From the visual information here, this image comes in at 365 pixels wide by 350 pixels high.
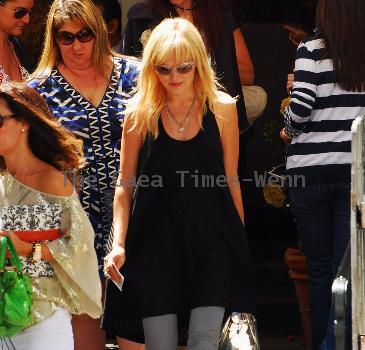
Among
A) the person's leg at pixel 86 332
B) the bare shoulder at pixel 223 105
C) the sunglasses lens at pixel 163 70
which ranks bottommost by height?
the person's leg at pixel 86 332

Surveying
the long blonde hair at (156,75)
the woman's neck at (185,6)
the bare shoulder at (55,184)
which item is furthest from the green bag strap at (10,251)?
the woman's neck at (185,6)

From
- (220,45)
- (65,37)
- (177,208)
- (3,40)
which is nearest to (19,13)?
(3,40)

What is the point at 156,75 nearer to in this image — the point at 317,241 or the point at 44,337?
the point at 317,241

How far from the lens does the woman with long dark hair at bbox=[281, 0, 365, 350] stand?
6441 mm

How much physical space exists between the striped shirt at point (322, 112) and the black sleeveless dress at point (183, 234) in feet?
2.27

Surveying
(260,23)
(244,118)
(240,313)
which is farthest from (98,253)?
(260,23)

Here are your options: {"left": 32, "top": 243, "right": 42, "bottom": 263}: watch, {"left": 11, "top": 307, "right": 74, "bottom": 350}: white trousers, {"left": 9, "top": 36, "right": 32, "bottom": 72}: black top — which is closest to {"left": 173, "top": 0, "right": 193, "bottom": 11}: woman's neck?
{"left": 9, "top": 36, "right": 32, "bottom": 72}: black top

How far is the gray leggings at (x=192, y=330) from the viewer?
18.8 feet

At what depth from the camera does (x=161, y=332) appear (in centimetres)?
579

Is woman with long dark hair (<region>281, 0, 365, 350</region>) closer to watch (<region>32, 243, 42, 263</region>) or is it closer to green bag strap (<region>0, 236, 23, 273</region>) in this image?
watch (<region>32, 243, 42, 263</region>)

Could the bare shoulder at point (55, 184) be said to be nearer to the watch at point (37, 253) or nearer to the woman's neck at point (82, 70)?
the watch at point (37, 253)

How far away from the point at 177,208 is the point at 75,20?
1211 mm

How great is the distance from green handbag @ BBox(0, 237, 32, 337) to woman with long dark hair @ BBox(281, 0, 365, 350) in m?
1.92

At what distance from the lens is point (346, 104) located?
6.49 meters
